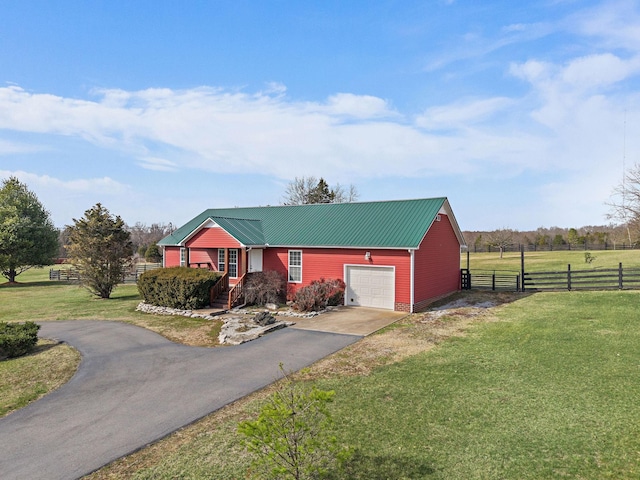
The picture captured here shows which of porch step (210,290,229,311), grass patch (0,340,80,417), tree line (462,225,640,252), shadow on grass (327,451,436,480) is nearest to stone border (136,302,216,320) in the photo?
porch step (210,290,229,311)

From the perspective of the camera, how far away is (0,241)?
3569cm

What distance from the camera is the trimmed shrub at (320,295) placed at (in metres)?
18.7

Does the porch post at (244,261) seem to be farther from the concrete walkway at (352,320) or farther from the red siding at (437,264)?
the red siding at (437,264)

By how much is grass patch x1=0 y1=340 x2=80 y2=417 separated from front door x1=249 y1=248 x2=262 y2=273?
10137mm

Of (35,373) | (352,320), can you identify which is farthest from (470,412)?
(35,373)

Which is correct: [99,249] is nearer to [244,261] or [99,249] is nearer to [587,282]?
[244,261]

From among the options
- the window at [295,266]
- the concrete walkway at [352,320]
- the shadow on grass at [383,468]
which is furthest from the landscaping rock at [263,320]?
the shadow on grass at [383,468]

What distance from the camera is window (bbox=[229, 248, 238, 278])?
22.4 metres

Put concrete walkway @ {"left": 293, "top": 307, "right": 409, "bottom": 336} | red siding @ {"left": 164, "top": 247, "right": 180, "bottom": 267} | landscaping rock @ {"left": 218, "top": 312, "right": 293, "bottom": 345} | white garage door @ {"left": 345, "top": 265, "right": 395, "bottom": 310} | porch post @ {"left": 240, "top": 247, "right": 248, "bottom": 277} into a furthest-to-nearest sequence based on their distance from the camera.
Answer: red siding @ {"left": 164, "top": 247, "right": 180, "bottom": 267}, porch post @ {"left": 240, "top": 247, "right": 248, "bottom": 277}, white garage door @ {"left": 345, "top": 265, "right": 395, "bottom": 310}, concrete walkway @ {"left": 293, "top": 307, "right": 409, "bottom": 336}, landscaping rock @ {"left": 218, "top": 312, "right": 293, "bottom": 345}

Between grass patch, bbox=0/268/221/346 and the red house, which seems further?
the red house

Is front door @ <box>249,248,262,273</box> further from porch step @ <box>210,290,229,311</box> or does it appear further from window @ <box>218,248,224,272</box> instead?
window @ <box>218,248,224,272</box>

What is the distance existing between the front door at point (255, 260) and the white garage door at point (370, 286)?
18.1 feet

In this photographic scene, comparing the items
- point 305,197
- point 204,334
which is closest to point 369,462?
point 204,334

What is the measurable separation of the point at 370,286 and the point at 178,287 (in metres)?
9.83
